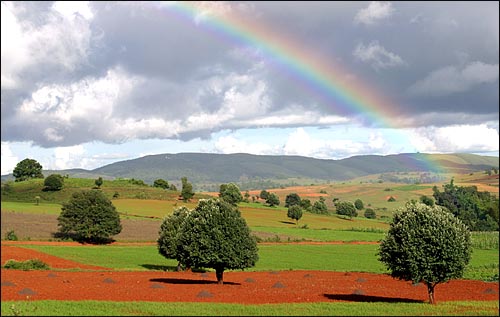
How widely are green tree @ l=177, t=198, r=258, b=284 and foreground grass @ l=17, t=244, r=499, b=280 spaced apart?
23248 mm

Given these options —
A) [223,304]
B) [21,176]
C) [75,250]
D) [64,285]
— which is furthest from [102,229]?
[21,176]

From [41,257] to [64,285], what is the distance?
1286 inches

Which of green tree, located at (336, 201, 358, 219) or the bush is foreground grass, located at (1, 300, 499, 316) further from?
green tree, located at (336, 201, 358, 219)

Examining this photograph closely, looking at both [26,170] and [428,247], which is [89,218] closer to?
[428,247]

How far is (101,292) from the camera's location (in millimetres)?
43469

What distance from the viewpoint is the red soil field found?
41094 millimetres

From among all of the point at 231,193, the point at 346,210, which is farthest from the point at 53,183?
the point at 346,210

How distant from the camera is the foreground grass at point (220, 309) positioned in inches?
1249

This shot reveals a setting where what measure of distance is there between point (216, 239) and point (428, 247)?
20.6m

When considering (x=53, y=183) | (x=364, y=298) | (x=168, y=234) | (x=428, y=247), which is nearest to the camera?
(x=428, y=247)

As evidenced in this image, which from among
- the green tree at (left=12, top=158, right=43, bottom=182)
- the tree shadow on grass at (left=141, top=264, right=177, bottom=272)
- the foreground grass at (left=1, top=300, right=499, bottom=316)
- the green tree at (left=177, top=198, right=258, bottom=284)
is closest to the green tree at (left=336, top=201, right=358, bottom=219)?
the green tree at (left=12, top=158, right=43, bottom=182)

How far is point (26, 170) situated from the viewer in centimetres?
19300

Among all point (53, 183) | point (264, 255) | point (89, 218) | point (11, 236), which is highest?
point (53, 183)

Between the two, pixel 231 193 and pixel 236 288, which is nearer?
pixel 236 288
